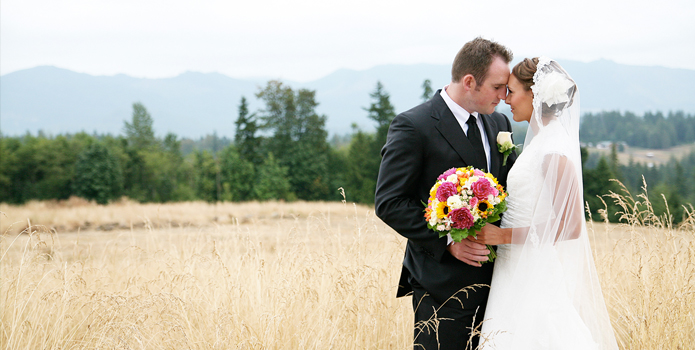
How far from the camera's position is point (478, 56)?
3.13m

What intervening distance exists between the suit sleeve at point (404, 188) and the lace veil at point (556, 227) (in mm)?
598

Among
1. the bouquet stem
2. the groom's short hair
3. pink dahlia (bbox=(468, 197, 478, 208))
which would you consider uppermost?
the groom's short hair

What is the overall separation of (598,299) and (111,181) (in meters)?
65.8

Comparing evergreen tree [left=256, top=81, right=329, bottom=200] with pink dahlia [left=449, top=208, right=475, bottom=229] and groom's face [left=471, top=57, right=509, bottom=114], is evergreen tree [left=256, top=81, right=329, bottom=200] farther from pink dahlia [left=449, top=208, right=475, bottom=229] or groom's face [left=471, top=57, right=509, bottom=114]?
pink dahlia [left=449, top=208, right=475, bottom=229]

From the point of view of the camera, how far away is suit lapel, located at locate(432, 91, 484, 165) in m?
3.15

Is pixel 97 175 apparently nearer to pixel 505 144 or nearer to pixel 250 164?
pixel 250 164

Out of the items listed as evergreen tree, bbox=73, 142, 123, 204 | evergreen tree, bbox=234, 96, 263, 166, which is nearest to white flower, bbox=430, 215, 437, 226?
evergreen tree, bbox=234, 96, 263, 166

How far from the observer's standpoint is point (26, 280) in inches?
198

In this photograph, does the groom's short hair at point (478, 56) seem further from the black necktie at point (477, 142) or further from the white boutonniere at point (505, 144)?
the white boutonniere at point (505, 144)

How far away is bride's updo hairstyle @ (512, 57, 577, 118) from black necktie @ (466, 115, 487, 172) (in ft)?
1.38

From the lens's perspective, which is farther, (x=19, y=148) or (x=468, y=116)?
(x=19, y=148)

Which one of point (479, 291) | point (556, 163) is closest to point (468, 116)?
point (556, 163)

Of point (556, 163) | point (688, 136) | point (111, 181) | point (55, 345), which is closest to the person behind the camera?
point (556, 163)

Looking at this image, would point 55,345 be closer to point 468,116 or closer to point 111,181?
point 468,116
